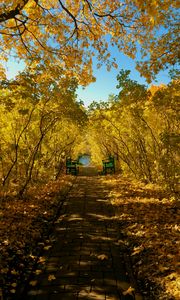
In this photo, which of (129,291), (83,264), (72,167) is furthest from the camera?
(72,167)

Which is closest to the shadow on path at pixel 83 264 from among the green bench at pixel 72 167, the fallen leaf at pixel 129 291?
the fallen leaf at pixel 129 291

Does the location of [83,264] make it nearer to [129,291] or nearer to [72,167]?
[129,291]

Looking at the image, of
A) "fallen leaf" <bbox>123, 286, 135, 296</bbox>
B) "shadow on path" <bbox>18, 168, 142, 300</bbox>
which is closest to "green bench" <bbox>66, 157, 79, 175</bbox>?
"shadow on path" <bbox>18, 168, 142, 300</bbox>

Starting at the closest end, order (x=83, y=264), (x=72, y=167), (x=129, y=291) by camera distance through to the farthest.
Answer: (x=129, y=291) < (x=83, y=264) < (x=72, y=167)

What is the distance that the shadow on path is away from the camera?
4.38 metres

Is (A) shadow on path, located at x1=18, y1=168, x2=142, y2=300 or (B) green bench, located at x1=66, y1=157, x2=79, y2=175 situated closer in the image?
(A) shadow on path, located at x1=18, y1=168, x2=142, y2=300

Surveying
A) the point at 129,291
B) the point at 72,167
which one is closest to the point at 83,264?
the point at 129,291

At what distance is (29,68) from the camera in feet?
26.9

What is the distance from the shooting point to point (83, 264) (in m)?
5.38

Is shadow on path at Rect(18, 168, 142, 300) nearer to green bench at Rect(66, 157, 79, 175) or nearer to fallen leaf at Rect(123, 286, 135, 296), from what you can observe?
fallen leaf at Rect(123, 286, 135, 296)

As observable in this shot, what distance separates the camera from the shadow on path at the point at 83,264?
438 cm

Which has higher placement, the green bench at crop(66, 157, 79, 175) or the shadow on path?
the green bench at crop(66, 157, 79, 175)

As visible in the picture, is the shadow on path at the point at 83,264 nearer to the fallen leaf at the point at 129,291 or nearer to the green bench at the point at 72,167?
the fallen leaf at the point at 129,291

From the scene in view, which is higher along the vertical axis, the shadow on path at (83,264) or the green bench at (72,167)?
the green bench at (72,167)
